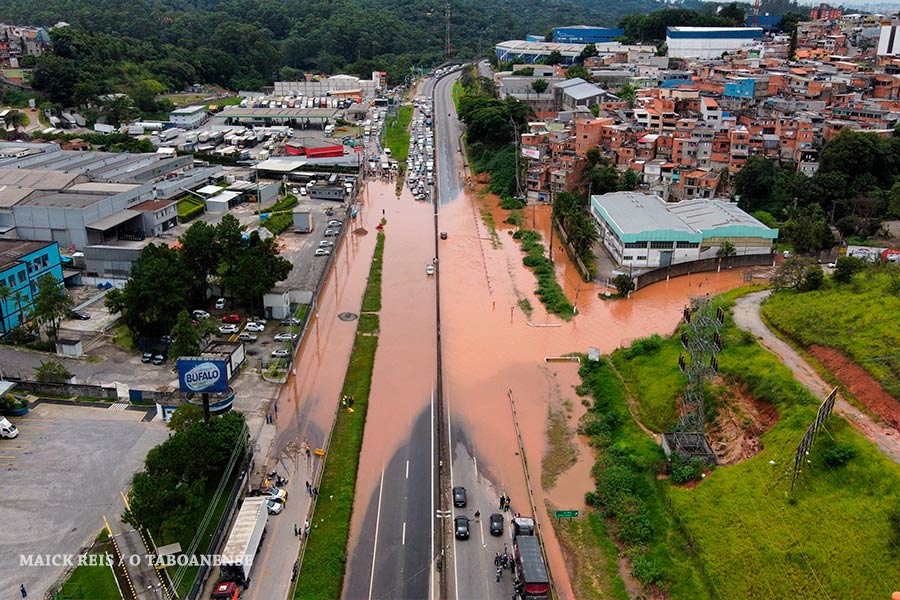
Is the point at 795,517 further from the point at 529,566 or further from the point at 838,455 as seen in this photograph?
the point at 529,566

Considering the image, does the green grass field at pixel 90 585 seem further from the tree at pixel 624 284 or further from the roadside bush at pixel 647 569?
the tree at pixel 624 284

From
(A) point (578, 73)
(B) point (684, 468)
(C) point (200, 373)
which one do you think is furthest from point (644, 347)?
(A) point (578, 73)

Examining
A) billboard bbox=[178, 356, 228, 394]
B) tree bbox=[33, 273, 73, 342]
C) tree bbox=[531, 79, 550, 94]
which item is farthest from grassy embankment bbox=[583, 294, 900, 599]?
tree bbox=[531, 79, 550, 94]

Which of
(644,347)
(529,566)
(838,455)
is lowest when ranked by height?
(529,566)

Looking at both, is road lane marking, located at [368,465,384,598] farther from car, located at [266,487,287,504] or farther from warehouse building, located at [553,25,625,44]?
warehouse building, located at [553,25,625,44]

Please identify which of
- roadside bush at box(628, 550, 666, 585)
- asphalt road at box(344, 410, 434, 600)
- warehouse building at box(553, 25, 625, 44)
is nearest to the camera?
asphalt road at box(344, 410, 434, 600)

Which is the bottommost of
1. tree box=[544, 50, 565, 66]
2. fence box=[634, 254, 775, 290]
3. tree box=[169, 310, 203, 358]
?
fence box=[634, 254, 775, 290]
